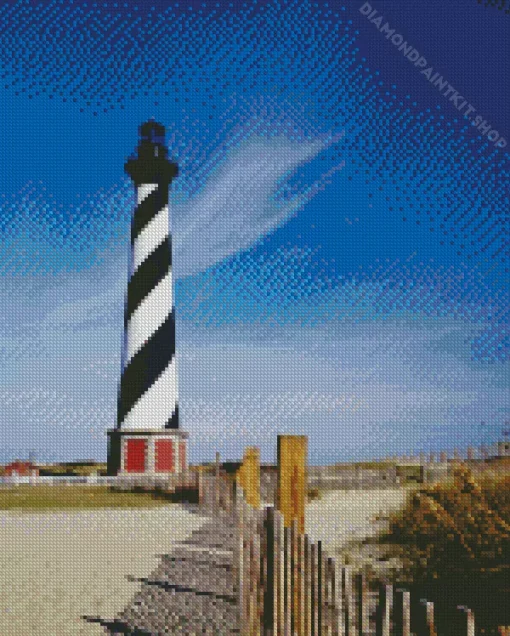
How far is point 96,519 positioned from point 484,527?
12.3 meters

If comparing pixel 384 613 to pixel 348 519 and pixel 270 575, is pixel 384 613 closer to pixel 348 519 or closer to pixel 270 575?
pixel 270 575

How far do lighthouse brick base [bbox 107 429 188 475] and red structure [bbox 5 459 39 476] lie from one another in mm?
5271

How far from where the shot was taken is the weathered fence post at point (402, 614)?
3.80 metres

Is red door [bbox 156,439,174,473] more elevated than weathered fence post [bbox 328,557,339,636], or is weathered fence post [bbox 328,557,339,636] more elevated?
weathered fence post [bbox 328,557,339,636]

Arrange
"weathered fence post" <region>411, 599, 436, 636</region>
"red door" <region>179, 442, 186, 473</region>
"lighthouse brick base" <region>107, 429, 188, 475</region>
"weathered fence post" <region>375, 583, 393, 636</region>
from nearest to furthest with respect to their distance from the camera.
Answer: "weathered fence post" <region>411, 599, 436, 636</region>
"weathered fence post" <region>375, 583, 393, 636</region>
"lighthouse brick base" <region>107, 429, 188, 475</region>
"red door" <region>179, 442, 186, 473</region>

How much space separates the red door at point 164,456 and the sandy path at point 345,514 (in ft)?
17.7

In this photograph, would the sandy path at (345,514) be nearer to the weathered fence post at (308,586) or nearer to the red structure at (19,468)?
the weathered fence post at (308,586)

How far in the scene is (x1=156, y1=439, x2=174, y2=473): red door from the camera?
25969 mm

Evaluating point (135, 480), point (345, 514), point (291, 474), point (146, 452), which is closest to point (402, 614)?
point (291, 474)

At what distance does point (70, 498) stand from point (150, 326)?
20.7 ft

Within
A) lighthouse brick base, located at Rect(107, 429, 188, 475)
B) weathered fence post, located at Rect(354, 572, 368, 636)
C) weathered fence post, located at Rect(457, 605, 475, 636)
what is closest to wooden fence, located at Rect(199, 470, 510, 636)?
weathered fence post, located at Rect(354, 572, 368, 636)

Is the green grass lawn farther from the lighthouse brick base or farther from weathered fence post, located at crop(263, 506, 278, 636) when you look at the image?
weathered fence post, located at crop(263, 506, 278, 636)

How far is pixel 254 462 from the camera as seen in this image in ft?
31.4

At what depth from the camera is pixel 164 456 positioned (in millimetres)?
26094
